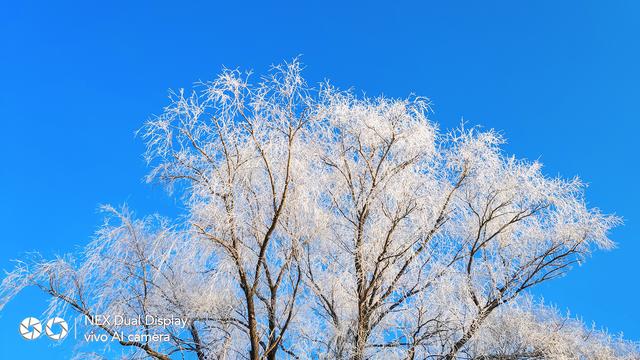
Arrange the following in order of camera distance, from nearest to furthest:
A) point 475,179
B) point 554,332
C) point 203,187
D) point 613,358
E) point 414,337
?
point 203,187, point 414,337, point 475,179, point 554,332, point 613,358

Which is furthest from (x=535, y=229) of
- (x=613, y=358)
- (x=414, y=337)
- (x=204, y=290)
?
(x=204, y=290)

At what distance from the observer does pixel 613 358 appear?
12641mm

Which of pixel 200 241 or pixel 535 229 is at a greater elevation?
pixel 535 229

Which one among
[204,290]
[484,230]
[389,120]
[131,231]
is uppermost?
[389,120]

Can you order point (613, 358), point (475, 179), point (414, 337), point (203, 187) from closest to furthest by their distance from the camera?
point (203, 187) < point (414, 337) < point (475, 179) < point (613, 358)

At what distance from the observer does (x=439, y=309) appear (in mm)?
9547

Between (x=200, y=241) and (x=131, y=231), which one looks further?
(x=131, y=231)

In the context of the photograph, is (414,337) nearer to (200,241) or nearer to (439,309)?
(439,309)

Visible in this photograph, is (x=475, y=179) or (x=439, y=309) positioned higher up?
(x=475, y=179)

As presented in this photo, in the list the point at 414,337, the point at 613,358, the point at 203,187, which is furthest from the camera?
the point at 613,358

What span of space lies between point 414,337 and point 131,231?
466 cm

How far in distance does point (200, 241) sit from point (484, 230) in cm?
501

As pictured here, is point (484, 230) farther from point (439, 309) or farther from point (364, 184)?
point (364, 184)

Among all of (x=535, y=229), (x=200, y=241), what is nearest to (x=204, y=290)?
(x=200, y=241)
